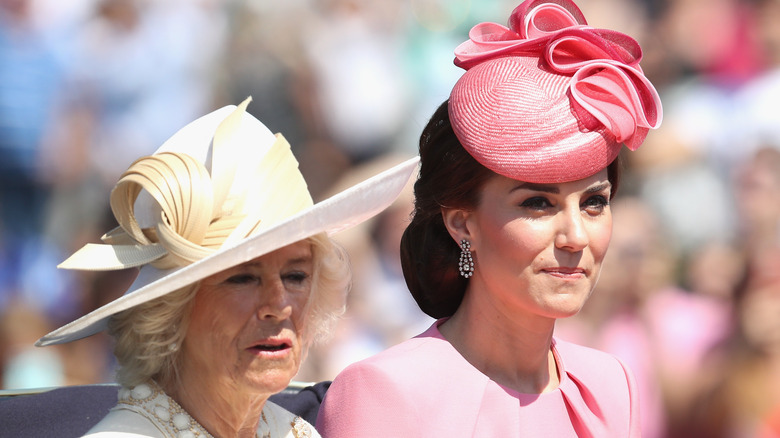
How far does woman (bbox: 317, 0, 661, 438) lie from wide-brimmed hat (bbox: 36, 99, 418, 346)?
0.33 m

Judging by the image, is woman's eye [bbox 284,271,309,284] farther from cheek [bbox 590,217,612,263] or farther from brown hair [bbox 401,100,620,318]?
cheek [bbox 590,217,612,263]

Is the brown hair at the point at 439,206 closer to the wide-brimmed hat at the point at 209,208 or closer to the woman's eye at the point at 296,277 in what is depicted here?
the wide-brimmed hat at the point at 209,208

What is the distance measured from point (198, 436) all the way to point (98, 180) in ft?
9.71

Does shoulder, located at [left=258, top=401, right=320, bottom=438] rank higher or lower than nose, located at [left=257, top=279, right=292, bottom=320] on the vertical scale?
lower

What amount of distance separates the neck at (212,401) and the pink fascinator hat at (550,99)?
2.61ft

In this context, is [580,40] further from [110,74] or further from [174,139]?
[110,74]

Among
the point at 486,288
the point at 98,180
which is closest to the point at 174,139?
the point at 486,288

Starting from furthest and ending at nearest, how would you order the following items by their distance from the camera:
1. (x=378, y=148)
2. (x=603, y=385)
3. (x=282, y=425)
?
(x=378, y=148)
(x=603, y=385)
(x=282, y=425)

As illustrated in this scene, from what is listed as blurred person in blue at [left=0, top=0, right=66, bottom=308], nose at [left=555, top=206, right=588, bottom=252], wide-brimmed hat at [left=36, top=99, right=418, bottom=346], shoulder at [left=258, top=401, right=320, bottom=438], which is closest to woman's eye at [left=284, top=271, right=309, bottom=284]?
wide-brimmed hat at [left=36, top=99, right=418, bottom=346]

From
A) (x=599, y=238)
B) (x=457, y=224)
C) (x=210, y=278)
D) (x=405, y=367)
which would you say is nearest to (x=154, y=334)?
(x=210, y=278)

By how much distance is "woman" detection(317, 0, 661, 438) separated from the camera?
2545 millimetres

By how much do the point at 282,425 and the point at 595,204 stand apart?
912 millimetres

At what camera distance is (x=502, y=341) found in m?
2.72

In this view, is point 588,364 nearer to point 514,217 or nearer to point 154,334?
point 514,217
